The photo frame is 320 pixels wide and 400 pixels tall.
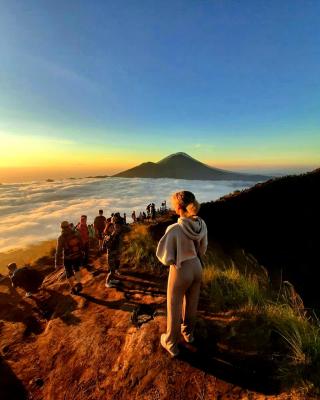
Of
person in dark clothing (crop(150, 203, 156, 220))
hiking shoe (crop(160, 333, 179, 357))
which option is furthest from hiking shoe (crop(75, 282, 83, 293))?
→ person in dark clothing (crop(150, 203, 156, 220))

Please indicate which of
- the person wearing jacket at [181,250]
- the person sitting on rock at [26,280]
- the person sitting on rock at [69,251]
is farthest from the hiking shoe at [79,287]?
the person wearing jacket at [181,250]

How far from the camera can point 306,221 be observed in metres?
17.6

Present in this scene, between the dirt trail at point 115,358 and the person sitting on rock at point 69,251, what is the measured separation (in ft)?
2.25

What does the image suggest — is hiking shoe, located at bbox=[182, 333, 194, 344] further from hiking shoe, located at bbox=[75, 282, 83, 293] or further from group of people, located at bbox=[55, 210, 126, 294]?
hiking shoe, located at bbox=[75, 282, 83, 293]

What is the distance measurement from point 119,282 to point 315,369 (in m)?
4.98

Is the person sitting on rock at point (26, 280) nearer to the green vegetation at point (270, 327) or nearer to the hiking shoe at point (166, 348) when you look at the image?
the green vegetation at point (270, 327)

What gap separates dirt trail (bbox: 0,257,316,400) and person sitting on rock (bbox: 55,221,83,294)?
0.69 m

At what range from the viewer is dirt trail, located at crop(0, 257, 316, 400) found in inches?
136

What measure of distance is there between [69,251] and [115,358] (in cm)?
389

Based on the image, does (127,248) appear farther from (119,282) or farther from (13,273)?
(13,273)

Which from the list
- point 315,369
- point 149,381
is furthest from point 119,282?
point 315,369

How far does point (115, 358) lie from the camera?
14.1 feet

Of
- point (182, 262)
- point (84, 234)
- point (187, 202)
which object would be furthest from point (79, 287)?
point (187, 202)

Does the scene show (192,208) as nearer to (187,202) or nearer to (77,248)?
(187,202)
